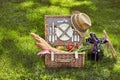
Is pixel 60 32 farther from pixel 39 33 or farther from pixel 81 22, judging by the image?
pixel 39 33

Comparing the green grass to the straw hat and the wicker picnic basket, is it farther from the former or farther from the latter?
the straw hat

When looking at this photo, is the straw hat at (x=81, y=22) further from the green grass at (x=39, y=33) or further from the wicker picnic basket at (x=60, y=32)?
the green grass at (x=39, y=33)

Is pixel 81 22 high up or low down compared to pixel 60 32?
up

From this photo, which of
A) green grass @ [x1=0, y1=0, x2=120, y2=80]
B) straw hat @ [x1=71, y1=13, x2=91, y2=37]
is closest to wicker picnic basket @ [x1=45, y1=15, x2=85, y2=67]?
straw hat @ [x1=71, y1=13, x2=91, y2=37]

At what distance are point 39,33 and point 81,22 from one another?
1174 mm

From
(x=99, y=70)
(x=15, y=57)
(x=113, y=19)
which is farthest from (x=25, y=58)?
(x=113, y=19)

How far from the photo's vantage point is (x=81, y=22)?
17.9ft

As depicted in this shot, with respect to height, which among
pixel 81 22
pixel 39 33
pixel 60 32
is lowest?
pixel 39 33

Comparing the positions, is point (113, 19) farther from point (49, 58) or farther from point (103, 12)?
point (49, 58)

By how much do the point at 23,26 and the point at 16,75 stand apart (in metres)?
1.62

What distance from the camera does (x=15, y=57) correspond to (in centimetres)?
569

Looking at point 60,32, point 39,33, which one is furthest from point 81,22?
point 39,33

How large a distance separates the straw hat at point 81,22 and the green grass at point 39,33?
1.67 feet

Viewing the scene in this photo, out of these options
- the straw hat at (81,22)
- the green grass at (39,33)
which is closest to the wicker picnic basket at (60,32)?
the straw hat at (81,22)
